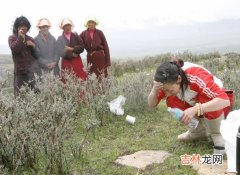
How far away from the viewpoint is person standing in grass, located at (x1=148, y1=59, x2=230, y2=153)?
3455mm

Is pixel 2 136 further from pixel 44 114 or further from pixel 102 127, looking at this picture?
pixel 102 127

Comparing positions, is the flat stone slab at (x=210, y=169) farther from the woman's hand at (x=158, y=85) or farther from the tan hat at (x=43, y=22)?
the tan hat at (x=43, y=22)

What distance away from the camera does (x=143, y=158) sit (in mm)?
3869

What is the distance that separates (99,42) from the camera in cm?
697

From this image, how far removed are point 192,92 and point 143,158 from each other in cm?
76

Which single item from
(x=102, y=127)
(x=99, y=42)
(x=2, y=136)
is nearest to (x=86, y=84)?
(x=102, y=127)

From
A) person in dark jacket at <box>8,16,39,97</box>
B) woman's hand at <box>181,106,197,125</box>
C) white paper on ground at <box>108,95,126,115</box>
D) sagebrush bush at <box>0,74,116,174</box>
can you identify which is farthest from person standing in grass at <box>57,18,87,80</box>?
woman's hand at <box>181,106,197,125</box>

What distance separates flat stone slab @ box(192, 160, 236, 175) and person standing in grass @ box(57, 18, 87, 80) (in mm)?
3610

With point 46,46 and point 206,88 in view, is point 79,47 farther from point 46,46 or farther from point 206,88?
point 206,88

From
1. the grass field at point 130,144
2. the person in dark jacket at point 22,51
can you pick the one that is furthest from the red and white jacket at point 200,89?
the person in dark jacket at point 22,51

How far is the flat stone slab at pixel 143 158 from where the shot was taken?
12.2 ft

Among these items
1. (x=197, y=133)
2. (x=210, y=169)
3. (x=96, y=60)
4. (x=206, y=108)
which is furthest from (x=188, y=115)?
(x=96, y=60)

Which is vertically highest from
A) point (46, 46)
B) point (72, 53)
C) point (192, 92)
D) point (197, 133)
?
point (46, 46)

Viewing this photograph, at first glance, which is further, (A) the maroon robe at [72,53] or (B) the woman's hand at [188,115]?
(A) the maroon robe at [72,53]
